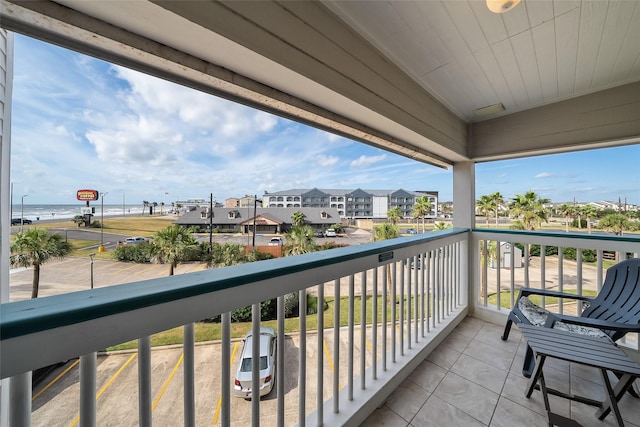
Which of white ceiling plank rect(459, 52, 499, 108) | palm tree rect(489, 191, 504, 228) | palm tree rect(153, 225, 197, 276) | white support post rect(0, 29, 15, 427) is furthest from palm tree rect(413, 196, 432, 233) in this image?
white support post rect(0, 29, 15, 427)

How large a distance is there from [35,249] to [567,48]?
3.19 metres

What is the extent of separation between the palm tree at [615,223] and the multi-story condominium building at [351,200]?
5.18 ft

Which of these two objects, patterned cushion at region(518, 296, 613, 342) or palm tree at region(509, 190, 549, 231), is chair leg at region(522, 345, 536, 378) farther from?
palm tree at region(509, 190, 549, 231)

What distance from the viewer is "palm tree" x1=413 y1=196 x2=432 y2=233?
2.57 meters

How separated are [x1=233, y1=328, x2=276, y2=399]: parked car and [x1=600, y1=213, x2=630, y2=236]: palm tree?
3355 millimetres

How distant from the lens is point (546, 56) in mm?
1781

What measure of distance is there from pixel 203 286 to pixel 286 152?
1444 mm

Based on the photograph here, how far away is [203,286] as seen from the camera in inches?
31.3

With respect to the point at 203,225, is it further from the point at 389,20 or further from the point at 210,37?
the point at 389,20

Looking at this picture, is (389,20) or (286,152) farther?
(286,152)

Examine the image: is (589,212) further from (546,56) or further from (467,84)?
(467,84)

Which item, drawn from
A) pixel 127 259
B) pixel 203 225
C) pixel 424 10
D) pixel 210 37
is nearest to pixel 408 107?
pixel 424 10

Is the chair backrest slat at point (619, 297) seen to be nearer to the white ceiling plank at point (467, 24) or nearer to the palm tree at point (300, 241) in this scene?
the white ceiling plank at point (467, 24)

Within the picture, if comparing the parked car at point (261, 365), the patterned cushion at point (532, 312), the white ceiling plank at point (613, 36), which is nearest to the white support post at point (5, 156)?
the parked car at point (261, 365)
